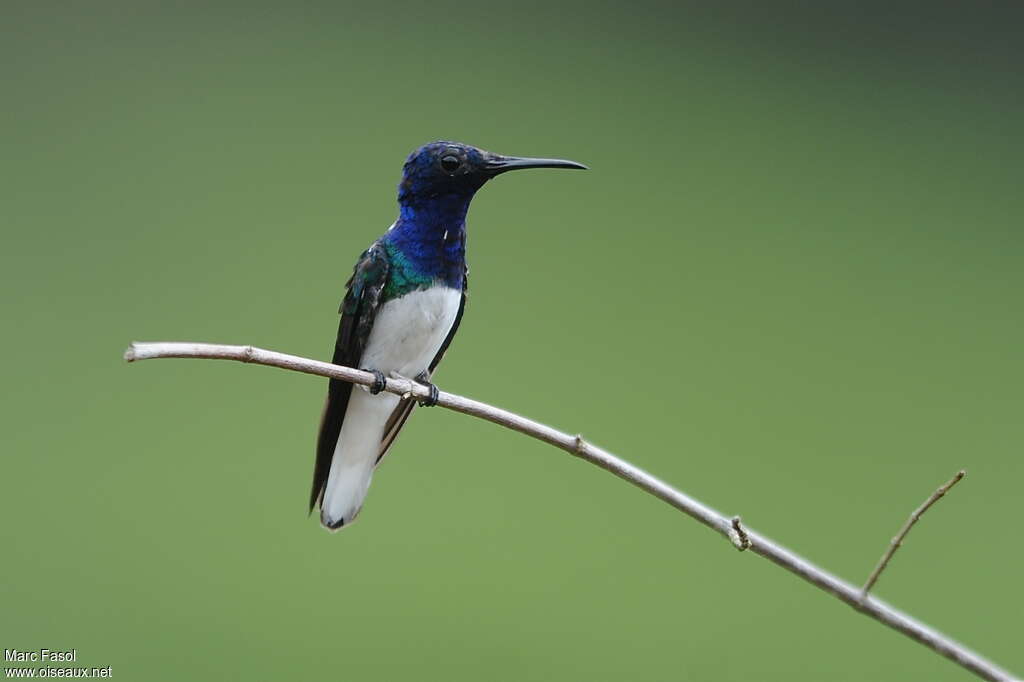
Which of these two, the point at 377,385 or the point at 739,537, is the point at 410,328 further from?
the point at 739,537

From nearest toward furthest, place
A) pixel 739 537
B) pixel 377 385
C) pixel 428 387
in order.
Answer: pixel 739 537 < pixel 377 385 < pixel 428 387

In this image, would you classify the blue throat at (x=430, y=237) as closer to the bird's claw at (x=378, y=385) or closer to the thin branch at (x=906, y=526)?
the bird's claw at (x=378, y=385)

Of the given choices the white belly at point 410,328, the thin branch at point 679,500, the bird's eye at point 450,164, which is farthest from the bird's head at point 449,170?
the thin branch at point 679,500

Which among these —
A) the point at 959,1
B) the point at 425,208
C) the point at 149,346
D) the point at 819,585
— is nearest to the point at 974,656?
the point at 819,585

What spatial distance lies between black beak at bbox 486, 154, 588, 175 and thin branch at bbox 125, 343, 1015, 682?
1.26 ft

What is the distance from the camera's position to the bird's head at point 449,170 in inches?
62.2

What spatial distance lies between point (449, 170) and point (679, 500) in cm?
66

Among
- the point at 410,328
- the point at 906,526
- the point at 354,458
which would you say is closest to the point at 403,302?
the point at 410,328

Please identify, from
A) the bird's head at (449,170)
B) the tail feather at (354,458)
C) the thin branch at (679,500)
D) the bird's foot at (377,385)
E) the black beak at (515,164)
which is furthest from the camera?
the tail feather at (354,458)

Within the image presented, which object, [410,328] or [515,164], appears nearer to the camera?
[515,164]

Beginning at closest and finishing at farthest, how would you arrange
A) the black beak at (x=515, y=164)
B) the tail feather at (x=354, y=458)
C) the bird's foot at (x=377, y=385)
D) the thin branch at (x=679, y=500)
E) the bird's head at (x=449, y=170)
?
1. the thin branch at (x=679, y=500)
2. the bird's foot at (x=377, y=385)
3. the black beak at (x=515, y=164)
4. the bird's head at (x=449, y=170)
5. the tail feather at (x=354, y=458)

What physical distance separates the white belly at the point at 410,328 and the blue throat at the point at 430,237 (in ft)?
0.09

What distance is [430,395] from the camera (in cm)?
146

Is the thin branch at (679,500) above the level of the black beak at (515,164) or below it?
below
